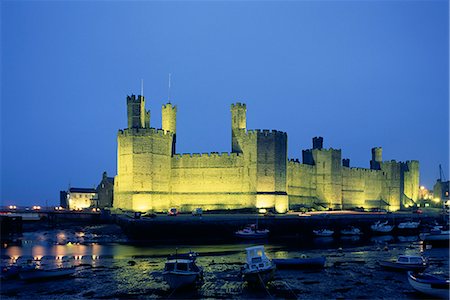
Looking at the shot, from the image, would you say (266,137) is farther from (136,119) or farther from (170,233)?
(170,233)

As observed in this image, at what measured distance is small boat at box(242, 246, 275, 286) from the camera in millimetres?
21125

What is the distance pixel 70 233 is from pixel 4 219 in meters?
5.18

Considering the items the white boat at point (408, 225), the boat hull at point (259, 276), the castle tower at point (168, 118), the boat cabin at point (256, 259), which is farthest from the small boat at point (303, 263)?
the castle tower at point (168, 118)

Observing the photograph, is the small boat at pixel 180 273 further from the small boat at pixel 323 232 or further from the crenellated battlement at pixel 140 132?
the crenellated battlement at pixel 140 132

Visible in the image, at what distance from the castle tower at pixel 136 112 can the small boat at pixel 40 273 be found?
25.2 m

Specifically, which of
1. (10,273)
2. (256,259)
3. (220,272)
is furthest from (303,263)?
(10,273)

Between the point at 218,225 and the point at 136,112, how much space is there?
12.7 metres

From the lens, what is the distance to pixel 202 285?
69.9ft

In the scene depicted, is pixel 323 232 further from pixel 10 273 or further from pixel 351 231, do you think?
pixel 10 273

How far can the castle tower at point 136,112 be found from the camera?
47.7 metres

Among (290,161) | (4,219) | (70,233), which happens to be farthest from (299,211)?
(4,219)

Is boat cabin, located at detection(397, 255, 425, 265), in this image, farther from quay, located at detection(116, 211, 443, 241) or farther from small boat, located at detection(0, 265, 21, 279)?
quay, located at detection(116, 211, 443, 241)

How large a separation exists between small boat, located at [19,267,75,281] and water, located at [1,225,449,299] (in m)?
0.35

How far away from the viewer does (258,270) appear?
2114cm
